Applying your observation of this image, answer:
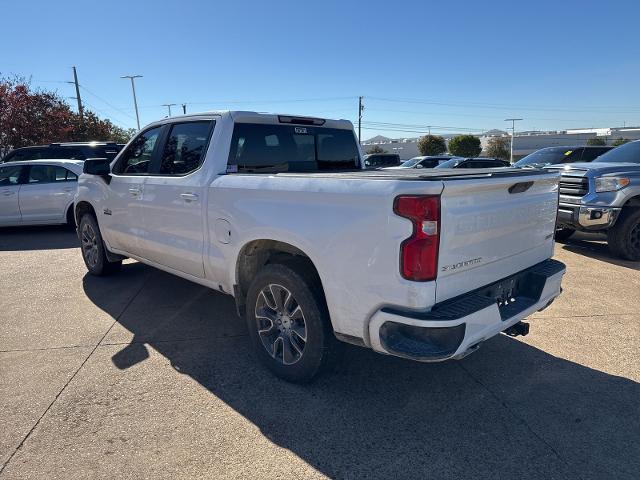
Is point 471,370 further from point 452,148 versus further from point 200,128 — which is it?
point 452,148

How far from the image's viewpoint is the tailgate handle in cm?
293

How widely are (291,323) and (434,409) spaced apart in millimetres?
1125

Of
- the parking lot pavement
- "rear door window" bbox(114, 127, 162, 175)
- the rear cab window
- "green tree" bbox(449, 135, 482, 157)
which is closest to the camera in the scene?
the parking lot pavement

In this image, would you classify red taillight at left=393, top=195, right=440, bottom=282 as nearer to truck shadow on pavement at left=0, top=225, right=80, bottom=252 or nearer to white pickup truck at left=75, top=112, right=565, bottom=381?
white pickup truck at left=75, top=112, right=565, bottom=381

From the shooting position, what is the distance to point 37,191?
942cm

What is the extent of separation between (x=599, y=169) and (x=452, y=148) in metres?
49.9

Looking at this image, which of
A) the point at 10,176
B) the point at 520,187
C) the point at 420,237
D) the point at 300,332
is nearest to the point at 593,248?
the point at 520,187

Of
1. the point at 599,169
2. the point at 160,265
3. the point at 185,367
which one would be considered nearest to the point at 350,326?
the point at 185,367

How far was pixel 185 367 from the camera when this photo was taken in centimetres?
361

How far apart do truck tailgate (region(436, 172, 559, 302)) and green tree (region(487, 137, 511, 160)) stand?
207 feet

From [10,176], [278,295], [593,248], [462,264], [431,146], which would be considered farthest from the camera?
[431,146]

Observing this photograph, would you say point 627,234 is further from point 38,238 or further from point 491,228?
point 38,238

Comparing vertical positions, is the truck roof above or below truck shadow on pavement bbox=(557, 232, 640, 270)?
above

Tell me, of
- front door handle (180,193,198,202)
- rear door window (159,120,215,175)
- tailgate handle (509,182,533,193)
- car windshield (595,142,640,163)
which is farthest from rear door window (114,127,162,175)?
car windshield (595,142,640,163)
